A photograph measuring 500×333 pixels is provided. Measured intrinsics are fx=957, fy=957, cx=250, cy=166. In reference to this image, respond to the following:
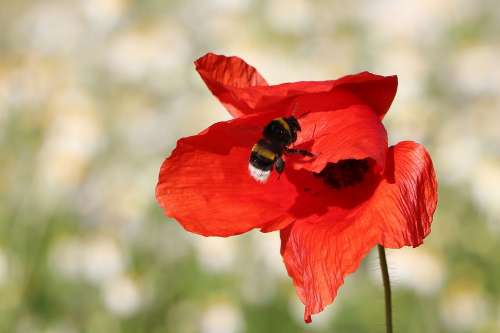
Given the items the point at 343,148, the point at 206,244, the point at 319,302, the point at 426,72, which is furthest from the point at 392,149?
the point at 426,72

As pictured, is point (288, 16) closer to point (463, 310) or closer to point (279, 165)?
point (463, 310)

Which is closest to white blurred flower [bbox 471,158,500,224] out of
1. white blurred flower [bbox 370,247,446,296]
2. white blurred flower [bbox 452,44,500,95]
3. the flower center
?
white blurred flower [bbox 370,247,446,296]

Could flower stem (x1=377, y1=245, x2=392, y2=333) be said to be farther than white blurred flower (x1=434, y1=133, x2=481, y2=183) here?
No

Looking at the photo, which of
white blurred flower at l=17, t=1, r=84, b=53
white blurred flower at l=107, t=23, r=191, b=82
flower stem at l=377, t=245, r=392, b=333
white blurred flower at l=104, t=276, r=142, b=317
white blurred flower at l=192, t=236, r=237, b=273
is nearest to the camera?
flower stem at l=377, t=245, r=392, b=333

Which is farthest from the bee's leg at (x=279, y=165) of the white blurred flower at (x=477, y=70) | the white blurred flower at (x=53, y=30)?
the white blurred flower at (x=53, y=30)

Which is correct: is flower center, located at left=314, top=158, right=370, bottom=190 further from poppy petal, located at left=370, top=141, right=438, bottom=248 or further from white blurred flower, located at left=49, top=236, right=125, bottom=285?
white blurred flower, located at left=49, top=236, right=125, bottom=285

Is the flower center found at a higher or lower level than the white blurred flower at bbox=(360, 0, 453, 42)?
lower
